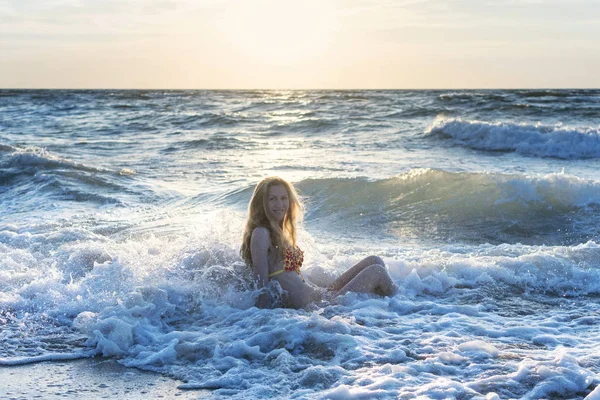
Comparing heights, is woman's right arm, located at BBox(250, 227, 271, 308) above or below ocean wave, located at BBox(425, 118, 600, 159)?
below

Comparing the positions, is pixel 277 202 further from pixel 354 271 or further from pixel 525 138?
pixel 525 138

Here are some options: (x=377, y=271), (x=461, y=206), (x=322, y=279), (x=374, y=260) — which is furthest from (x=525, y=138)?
(x=377, y=271)

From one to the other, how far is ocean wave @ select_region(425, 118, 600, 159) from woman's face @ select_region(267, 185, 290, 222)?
49.3 ft

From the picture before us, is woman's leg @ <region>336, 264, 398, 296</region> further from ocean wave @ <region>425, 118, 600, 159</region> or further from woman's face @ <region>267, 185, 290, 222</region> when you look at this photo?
ocean wave @ <region>425, 118, 600, 159</region>

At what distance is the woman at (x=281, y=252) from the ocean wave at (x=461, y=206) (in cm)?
343

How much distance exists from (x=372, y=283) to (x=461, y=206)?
5.21 meters

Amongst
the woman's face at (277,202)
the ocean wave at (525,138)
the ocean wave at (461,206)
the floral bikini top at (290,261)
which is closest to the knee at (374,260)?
the floral bikini top at (290,261)

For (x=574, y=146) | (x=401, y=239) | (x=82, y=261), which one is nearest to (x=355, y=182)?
(x=401, y=239)

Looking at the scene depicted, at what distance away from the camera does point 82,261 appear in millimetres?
7312

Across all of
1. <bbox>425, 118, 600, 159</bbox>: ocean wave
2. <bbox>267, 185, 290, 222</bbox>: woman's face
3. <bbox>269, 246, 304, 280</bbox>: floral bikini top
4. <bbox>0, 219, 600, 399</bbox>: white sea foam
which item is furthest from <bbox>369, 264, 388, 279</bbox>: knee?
<bbox>425, 118, 600, 159</bbox>: ocean wave

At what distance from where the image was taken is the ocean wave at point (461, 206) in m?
9.80

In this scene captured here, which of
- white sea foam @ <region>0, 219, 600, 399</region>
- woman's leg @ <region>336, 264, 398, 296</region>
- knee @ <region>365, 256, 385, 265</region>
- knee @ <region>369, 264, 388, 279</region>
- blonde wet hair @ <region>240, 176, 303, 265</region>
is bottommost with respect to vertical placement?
white sea foam @ <region>0, 219, 600, 399</region>

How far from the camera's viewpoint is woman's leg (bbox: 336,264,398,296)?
6.22 meters

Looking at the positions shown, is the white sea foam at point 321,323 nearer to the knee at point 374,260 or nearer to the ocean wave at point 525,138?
the knee at point 374,260
